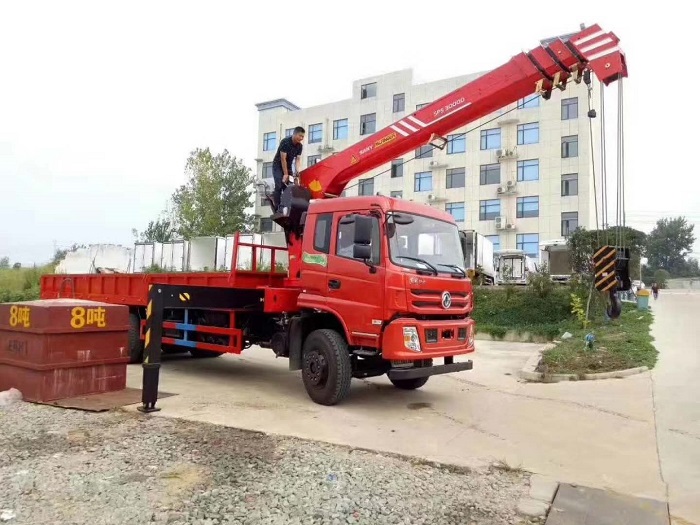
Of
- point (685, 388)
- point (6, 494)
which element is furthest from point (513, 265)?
point (6, 494)

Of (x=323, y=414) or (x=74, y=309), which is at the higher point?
(x=74, y=309)

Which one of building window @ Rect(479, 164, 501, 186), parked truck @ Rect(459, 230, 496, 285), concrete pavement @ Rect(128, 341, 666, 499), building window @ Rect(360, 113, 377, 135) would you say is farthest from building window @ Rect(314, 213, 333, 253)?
building window @ Rect(360, 113, 377, 135)

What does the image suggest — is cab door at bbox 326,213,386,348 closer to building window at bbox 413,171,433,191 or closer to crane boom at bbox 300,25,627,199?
crane boom at bbox 300,25,627,199

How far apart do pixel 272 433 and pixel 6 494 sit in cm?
240

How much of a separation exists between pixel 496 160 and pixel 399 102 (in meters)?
8.66

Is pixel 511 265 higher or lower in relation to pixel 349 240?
higher

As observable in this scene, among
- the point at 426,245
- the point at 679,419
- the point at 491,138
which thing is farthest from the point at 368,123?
the point at 679,419

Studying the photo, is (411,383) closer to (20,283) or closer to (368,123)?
(20,283)

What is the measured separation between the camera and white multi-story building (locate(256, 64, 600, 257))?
34375mm

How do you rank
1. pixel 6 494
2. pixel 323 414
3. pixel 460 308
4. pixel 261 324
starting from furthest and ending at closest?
pixel 261 324 → pixel 460 308 → pixel 323 414 → pixel 6 494

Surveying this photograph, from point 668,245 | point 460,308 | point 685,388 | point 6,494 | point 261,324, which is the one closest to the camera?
point 6,494

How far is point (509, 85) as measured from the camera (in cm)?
736

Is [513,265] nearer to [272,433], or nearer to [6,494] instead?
[272,433]

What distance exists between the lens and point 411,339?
6387mm
